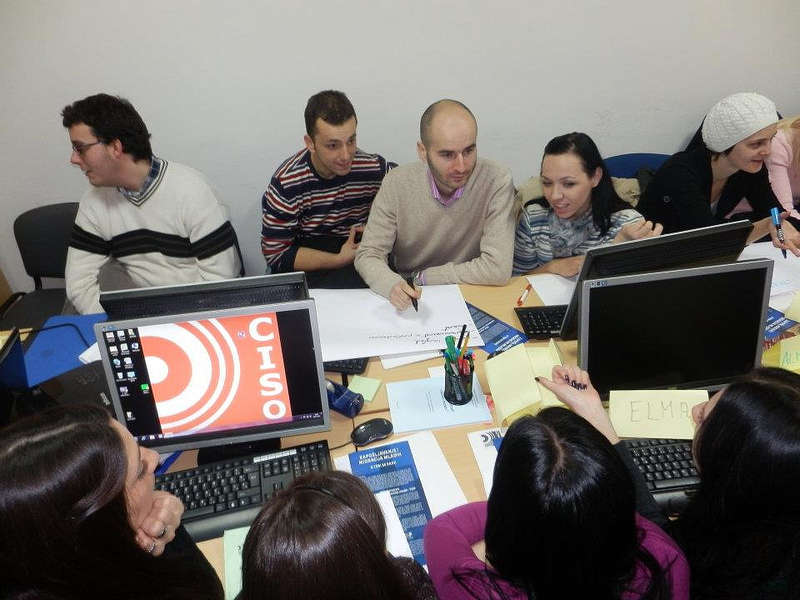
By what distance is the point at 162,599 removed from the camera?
80 centimetres

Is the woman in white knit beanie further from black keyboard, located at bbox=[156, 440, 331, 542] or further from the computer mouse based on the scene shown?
black keyboard, located at bbox=[156, 440, 331, 542]

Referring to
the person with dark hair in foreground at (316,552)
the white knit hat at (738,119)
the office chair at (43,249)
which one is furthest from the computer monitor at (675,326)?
the office chair at (43,249)

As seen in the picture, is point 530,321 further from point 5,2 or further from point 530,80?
point 5,2

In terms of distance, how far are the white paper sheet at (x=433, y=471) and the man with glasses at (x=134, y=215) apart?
1.32 m

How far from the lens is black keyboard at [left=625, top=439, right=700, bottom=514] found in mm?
1121

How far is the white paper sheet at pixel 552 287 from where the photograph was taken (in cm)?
184

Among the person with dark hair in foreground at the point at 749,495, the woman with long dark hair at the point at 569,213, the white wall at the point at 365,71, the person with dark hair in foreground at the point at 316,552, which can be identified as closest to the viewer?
the person with dark hair in foreground at the point at 316,552

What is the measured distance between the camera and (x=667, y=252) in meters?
1.34

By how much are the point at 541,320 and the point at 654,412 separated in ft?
1.54

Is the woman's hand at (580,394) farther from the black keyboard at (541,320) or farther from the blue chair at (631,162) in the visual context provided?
the blue chair at (631,162)

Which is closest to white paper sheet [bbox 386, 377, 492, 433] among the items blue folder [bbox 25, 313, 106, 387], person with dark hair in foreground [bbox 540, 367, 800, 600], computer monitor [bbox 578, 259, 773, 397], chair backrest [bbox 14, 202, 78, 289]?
computer monitor [bbox 578, 259, 773, 397]

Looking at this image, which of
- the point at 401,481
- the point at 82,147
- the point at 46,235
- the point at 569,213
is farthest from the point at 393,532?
the point at 46,235

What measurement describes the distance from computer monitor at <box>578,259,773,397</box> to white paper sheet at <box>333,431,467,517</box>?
415 mm

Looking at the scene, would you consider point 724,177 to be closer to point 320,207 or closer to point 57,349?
point 320,207
